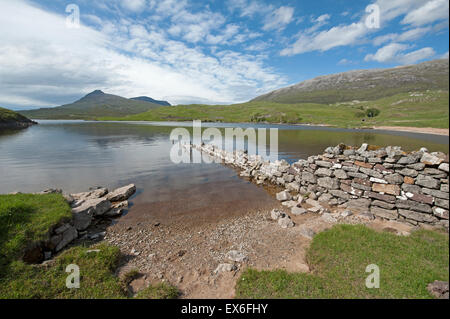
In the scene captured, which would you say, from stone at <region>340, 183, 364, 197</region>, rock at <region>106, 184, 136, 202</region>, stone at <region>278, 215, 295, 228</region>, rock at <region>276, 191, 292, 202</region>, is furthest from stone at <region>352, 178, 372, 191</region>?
rock at <region>106, 184, 136, 202</region>

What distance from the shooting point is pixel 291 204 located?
12.9m

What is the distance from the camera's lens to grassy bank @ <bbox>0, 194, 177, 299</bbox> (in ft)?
18.2

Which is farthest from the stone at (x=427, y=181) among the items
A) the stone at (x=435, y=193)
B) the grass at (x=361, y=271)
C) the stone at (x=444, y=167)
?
the grass at (x=361, y=271)

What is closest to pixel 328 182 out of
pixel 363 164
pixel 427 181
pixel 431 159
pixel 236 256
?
pixel 363 164

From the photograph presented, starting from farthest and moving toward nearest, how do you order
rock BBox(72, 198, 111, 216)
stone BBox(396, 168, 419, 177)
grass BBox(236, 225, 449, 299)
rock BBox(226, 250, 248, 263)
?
rock BBox(72, 198, 111, 216)
stone BBox(396, 168, 419, 177)
rock BBox(226, 250, 248, 263)
grass BBox(236, 225, 449, 299)

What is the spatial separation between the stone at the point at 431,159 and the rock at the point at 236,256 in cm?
903

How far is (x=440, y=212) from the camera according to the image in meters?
8.04

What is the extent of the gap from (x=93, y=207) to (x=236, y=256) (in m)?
8.72

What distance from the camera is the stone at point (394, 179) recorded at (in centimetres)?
943

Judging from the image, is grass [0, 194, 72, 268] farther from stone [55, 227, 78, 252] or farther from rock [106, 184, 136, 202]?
rock [106, 184, 136, 202]

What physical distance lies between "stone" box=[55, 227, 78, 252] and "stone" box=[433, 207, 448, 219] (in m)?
16.1
